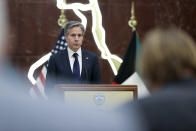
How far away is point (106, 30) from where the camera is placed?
7.16 m

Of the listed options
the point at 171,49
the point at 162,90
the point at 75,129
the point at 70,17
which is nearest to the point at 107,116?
the point at 75,129

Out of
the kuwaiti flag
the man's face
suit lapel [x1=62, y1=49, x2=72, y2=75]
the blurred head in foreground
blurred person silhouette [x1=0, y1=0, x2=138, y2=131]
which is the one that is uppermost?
the blurred head in foreground

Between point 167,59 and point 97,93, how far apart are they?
7.83 ft

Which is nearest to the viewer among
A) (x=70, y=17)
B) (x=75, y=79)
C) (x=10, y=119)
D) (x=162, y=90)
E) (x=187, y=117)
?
(x=10, y=119)

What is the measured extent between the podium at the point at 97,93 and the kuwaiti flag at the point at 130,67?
58.4 inches

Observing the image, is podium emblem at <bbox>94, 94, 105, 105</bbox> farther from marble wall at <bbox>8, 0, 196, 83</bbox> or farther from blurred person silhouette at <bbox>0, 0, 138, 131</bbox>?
marble wall at <bbox>8, 0, 196, 83</bbox>

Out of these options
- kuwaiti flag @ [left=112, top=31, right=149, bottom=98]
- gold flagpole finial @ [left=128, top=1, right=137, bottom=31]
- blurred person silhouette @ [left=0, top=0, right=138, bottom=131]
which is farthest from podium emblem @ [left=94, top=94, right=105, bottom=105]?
gold flagpole finial @ [left=128, top=1, right=137, bottom=31]

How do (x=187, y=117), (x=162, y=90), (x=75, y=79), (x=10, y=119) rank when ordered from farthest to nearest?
(x=75, y=79)
(x=162, y=90)
(x=187, y=117)
(x=10, y=119)

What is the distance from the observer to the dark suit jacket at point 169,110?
1456mm

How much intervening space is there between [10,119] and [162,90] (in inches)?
20.9

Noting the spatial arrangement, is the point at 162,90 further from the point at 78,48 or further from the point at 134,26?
the point at 134,26

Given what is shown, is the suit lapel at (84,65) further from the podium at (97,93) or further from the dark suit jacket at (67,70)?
the podium at (97,93)

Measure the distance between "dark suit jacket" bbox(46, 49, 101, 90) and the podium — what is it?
0.81 metres

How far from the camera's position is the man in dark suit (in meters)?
4.91
